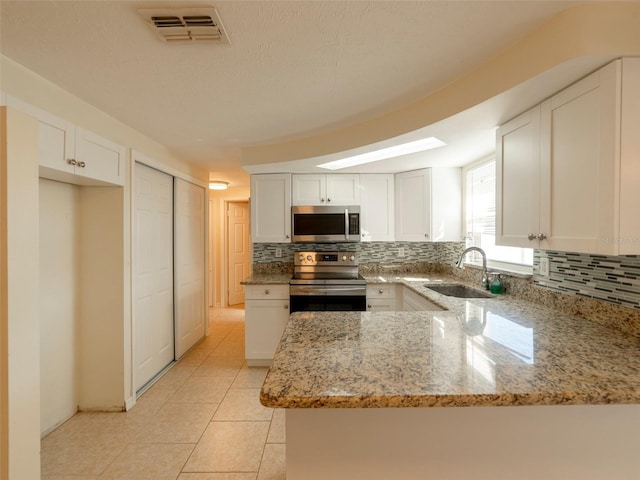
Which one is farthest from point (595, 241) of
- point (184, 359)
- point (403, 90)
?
point (184, 359)

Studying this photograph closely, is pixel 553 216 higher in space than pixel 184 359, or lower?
higher

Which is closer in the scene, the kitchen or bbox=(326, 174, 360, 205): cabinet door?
the kitchen

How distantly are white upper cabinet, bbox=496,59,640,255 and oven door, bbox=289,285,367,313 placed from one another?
153 centimetres

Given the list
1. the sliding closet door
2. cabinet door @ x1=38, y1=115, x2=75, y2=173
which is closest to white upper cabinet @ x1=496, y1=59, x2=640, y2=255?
cabinet door @ x1=38, y1=115, x2=75, y2=173

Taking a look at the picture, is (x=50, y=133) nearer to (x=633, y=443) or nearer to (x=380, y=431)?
(x=380, y=431)

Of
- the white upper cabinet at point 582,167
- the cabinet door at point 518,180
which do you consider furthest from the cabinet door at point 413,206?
the white upper cabinet at point 582,167

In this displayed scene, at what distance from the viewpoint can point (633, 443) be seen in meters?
0.95

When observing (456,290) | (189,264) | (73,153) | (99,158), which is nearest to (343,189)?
(456,290)

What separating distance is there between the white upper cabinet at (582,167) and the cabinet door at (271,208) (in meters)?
2.17

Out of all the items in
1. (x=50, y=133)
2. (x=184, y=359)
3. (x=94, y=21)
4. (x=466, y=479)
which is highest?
(x=94, y=21)

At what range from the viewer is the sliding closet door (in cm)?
321

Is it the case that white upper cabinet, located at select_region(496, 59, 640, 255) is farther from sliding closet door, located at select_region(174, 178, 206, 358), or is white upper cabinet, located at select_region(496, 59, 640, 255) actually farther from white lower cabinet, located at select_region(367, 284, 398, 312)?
sliding closet door, located at select_region(174, 178, 206, 358)

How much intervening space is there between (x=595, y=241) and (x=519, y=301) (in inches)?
37.7

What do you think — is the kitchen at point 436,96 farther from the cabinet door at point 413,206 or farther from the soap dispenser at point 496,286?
the soap dispenser at point 496,286
